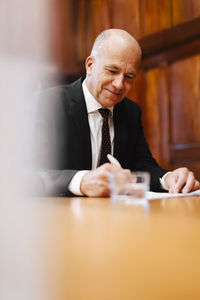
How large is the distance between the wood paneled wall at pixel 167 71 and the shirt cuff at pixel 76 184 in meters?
1.85

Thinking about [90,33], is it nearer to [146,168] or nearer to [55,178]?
[146,168]

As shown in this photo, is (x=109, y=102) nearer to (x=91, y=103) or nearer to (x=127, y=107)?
(x=91, y=103)

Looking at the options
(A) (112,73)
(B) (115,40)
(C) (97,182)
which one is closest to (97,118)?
(A) (112,73)

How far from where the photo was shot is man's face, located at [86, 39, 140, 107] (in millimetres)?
1864

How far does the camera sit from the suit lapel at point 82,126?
1.85m

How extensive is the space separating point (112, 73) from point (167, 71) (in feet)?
4.71

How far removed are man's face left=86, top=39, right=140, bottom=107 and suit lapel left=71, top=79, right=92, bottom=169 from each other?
0.13m

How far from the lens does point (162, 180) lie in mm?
1707

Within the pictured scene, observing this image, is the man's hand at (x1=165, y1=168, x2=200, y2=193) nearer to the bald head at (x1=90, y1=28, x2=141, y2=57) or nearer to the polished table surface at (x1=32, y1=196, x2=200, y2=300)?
the bald head at (x1=90, y1=28, x2=141, y2=57)

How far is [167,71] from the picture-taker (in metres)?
3.21

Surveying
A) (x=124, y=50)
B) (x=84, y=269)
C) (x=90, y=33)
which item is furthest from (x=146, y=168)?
(x=90, y=33)

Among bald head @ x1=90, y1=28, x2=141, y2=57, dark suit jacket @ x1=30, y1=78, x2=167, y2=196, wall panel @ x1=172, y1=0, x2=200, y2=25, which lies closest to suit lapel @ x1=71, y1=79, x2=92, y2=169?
dark suit jacket @ x1=30, y1=78, x2=167, y2=196

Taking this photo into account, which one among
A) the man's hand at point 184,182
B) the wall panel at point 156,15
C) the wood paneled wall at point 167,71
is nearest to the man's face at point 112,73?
the man's hand at point 184,182

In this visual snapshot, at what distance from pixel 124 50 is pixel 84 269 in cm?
170
